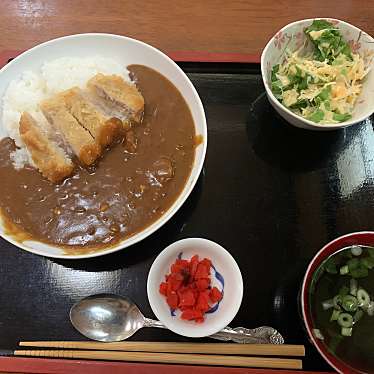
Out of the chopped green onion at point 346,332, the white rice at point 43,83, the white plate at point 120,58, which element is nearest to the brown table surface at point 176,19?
the white plate at point 120,58

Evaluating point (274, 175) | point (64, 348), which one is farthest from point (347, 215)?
point (64, 348)

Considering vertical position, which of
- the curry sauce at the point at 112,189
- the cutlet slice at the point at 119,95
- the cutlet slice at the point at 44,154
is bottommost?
the curry sauce at the point at 112,189

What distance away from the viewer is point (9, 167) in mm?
2230

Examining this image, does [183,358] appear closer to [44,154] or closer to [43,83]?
[44,154]

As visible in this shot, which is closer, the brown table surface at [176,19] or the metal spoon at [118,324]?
the metal spoon at [118,324]

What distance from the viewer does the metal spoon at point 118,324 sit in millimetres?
1944

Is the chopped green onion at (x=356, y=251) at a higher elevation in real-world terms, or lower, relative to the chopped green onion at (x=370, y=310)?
higher

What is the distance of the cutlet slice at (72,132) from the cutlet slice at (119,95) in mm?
198

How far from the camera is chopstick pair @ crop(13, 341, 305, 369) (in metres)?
1.89

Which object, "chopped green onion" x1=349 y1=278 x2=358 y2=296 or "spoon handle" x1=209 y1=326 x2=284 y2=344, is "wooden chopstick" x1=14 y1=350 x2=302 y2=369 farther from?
"chopped green onion" x1=349 y1=278 x2=358 y2=296

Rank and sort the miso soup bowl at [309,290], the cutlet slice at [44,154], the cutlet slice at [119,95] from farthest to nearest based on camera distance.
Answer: the cutlet slice at [119,95]
the cutlet slice at [44,154]
the miso soup bowl at [309,290]

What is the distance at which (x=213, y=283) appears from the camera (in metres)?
2.02

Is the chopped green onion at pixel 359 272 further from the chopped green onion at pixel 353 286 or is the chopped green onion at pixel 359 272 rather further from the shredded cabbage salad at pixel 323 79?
the shredded cabbage salad at pixel 323 79

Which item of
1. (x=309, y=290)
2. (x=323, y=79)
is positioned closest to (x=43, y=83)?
(x=323, y=79)
